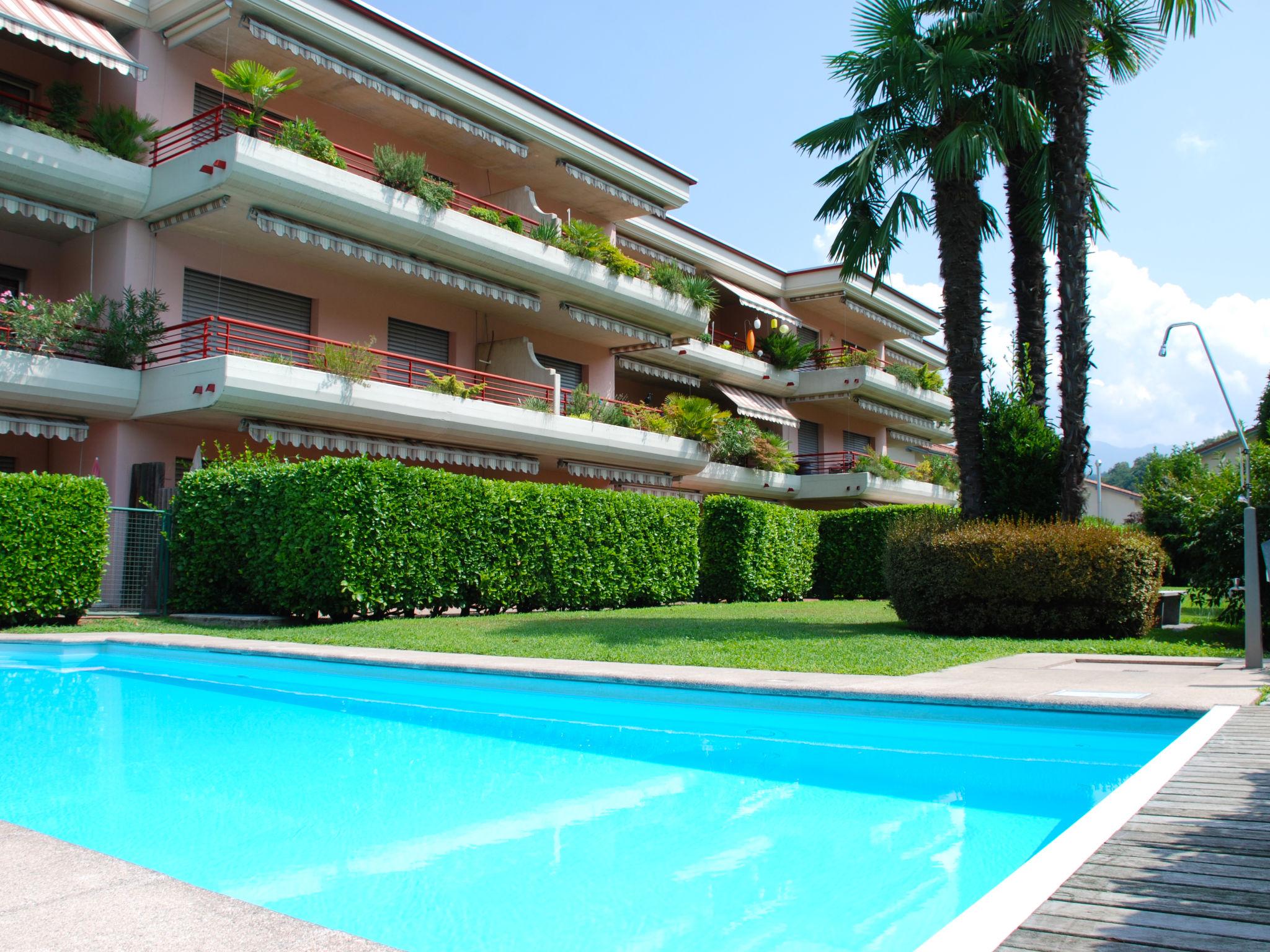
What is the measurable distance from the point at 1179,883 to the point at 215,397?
16116mm

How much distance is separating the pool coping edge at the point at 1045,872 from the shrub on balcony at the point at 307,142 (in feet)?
57.6

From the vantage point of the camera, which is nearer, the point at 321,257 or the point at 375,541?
the point at 375,541

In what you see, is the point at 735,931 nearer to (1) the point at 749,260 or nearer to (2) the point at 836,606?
(2) the point at 836,606

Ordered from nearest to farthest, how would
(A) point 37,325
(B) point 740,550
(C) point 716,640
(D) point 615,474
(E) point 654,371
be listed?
(C) point 716,640, (A) point 37,325, (B) point 740,550, (D) point 615,474, (E) point 654,371

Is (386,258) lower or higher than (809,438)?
higher

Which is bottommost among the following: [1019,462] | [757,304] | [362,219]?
[1019,462]

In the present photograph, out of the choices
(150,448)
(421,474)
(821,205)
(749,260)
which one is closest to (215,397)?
(150,448)

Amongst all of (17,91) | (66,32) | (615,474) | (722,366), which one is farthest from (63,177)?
(722,366)

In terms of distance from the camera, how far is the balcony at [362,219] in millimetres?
17047

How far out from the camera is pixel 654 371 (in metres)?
29.7

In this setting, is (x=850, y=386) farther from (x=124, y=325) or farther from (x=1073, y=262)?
(x=124, y=325)

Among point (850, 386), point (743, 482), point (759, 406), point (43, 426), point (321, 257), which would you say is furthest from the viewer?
point (850, 386)

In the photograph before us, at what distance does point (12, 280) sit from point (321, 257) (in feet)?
18.4

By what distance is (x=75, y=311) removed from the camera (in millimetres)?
16234
